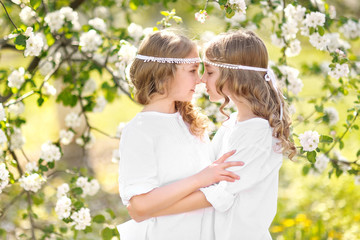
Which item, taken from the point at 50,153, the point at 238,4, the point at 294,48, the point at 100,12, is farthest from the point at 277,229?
the point at 100,12

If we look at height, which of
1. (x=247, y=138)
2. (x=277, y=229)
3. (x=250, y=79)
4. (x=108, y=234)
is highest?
(x=250, y=79)

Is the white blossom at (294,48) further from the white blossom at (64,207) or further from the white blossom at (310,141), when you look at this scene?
the white blossom at (64,207)

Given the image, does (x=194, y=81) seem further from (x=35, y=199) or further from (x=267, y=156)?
(x=35, y=199)

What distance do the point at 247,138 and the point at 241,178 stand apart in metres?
0.16

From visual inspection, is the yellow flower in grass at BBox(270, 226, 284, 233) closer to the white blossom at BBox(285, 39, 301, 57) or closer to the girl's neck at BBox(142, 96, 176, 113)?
the white blossom at BBox(285, 39, 301, 57)

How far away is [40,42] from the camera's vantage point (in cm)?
240

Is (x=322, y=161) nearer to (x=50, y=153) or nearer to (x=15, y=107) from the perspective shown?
(x=50, y=153)

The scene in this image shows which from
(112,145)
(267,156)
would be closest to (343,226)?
(267,156)

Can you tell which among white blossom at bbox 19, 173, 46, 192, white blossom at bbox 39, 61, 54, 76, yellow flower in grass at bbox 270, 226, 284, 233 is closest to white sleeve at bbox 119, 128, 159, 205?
white blossom at bbox 19, 173, 46, 192

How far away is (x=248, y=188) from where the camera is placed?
1.87 m

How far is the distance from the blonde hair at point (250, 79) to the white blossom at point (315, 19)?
75 cm

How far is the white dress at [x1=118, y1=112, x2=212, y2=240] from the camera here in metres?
1.86

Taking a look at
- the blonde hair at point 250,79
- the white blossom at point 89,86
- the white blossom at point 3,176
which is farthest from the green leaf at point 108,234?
the white blossom at point 89,86

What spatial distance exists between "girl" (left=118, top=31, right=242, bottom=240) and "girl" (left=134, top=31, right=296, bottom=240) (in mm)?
56
